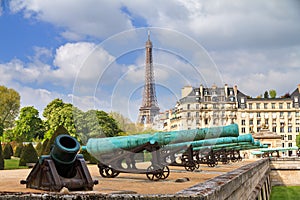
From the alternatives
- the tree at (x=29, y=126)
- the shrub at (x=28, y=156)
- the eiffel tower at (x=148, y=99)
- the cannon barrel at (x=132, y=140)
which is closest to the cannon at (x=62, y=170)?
the eiffel tower at (x=148, y=99)

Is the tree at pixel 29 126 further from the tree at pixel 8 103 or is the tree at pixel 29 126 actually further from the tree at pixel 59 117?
the tree at pixel 59 117

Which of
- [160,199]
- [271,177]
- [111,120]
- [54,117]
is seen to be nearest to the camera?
[160,199]

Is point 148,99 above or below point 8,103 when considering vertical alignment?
below

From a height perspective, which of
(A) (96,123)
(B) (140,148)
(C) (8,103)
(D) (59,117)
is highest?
(C) (8,103)

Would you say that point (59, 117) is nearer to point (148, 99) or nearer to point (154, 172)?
point (154, 172)

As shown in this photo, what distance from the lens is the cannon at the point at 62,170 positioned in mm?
9031

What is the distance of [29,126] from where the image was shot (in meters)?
66.6

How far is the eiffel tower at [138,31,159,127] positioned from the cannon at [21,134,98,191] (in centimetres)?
146

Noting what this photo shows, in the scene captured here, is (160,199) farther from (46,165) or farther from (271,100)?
(271,100)

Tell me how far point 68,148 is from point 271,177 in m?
36.2

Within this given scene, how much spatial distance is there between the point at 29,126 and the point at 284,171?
38.4m

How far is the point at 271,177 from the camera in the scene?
4244 cm

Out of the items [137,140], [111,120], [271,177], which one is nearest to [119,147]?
[137,140]

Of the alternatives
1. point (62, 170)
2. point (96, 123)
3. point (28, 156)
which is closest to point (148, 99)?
point (96, 123)
